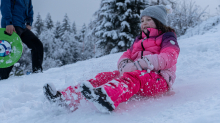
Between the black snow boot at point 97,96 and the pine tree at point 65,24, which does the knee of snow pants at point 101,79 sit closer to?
the black snow boot at point 97,96

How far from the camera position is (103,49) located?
34.7 ft

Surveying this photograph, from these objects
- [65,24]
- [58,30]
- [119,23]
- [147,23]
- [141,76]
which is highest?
[147,23]

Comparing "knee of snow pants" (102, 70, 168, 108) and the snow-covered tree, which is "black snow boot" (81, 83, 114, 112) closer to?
"knee of snow pants" (102, 70, 168, 108)

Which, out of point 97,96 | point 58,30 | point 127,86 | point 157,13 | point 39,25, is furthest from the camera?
point 58,30

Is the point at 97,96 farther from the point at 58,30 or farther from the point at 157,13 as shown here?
the point at 58,30

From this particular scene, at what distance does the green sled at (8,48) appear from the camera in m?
2.60

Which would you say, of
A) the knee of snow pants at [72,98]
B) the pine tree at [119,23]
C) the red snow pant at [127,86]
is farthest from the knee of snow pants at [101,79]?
the pine tree at [119,23]

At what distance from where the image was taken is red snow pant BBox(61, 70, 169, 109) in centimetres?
104

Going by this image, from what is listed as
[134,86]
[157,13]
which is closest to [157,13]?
[157,13]

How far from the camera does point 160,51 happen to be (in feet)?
5.33

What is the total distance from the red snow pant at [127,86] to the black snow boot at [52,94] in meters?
0.05

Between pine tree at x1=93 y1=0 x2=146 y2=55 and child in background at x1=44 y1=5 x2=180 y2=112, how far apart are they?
23.7ft

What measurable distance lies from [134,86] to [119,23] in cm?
898

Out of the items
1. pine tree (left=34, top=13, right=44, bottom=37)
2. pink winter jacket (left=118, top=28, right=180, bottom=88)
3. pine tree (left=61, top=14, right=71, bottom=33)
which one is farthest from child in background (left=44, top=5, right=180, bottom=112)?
pine tree (left=61, top=14, right=71, bottom=33)
